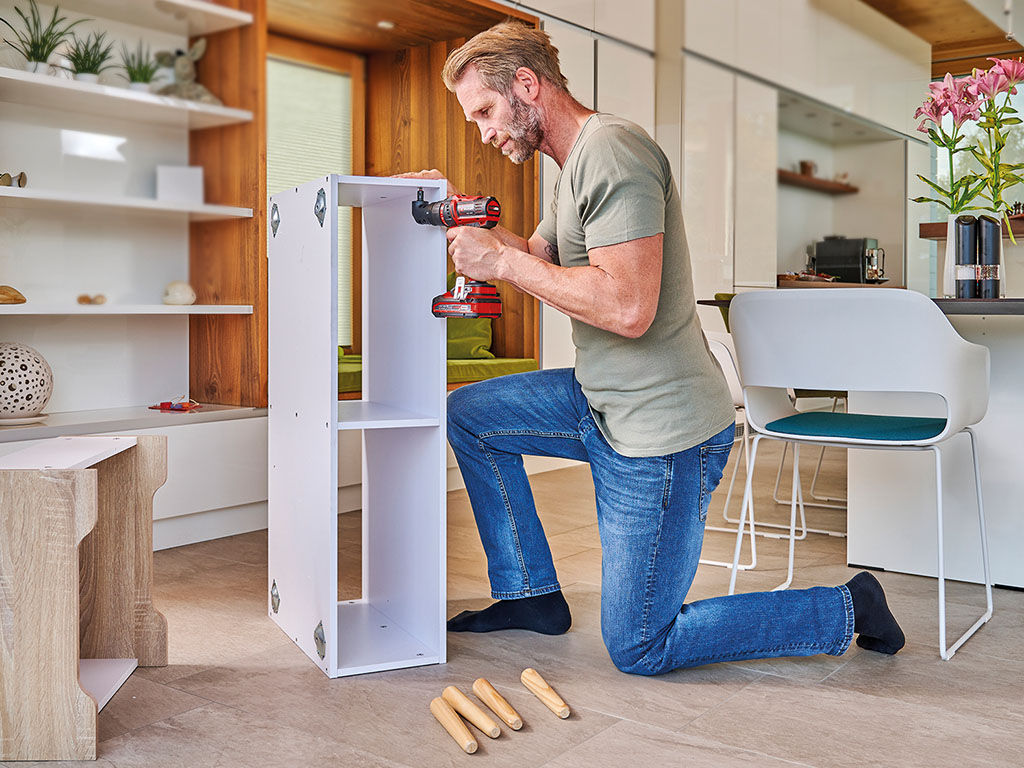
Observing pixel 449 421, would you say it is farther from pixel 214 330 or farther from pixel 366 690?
pixel 214 330

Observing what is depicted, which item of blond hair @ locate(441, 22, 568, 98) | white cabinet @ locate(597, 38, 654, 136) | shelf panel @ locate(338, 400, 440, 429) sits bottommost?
shelf panel @ locate(338, 400, 440, 429)

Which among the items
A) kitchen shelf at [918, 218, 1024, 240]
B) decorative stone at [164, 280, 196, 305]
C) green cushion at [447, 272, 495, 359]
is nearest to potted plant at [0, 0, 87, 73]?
decorative stone at [164, 280, 196, 305]

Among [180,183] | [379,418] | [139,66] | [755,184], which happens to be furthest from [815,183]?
[379,418]

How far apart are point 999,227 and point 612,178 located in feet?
4.24

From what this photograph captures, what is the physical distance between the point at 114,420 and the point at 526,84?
1.61 metres

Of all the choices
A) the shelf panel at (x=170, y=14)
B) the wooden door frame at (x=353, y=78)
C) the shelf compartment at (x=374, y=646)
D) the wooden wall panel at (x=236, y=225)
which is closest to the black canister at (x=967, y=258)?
the shelf compartment at (x=374, y=646)

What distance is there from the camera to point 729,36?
5.73 metres

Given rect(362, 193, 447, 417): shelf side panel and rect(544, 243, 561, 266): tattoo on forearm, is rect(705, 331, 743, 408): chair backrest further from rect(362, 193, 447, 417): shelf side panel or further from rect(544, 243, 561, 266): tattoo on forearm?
rect(362, 193, 447, 417): shelf side panel

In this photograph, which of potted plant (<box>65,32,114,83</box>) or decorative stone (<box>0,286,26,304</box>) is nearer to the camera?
decorative stone (<box>0,286,26,304</box>)

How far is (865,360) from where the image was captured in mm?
2070

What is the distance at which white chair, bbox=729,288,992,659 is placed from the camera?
6.56 ft

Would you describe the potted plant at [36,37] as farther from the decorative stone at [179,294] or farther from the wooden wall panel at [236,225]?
the decorative stone at [179,294]

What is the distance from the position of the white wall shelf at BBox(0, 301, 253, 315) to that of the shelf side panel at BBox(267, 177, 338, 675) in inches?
33.6

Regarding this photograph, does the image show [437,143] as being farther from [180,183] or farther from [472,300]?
[472,300]
